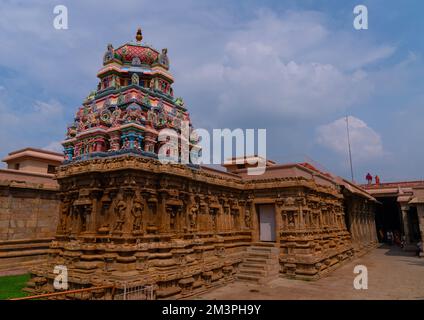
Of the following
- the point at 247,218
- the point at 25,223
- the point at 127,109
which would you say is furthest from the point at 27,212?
the point at 247,218

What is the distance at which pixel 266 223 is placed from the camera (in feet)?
66.8

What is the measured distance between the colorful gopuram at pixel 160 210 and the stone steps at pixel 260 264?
65 millimetres

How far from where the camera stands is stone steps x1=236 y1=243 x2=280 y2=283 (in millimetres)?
16594

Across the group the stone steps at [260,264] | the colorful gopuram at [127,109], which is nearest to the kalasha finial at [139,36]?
the colorful gopuram at [127,109]

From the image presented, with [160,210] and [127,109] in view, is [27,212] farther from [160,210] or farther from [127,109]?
[160,210]

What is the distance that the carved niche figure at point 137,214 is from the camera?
13.0 metres

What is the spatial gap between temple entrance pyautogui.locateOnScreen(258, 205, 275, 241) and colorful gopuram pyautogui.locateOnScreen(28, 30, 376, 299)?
7 cm

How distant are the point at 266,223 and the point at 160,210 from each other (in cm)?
895

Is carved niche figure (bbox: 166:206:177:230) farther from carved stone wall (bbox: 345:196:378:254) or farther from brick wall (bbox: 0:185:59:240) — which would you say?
carved stone wall (bbox: 345:196:378:254)

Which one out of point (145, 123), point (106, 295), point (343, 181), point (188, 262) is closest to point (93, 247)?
point (106, 295)

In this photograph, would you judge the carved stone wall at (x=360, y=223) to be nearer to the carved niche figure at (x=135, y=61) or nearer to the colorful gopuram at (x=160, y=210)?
the colorful gopuram at (x=160, y=210)

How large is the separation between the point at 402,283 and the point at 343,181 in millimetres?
13615
